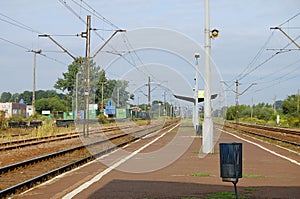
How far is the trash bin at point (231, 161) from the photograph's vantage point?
9289 mm

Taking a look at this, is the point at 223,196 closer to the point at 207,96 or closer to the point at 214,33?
the point at 207,96

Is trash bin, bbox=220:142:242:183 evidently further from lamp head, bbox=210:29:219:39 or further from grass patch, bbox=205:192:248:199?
lamp head, bbox=210:29:219:39

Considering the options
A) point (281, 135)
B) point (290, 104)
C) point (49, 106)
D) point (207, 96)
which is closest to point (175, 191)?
point (207, 96)

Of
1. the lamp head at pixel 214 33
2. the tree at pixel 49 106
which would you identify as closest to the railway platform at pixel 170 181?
the lamp head at pixel 214 33

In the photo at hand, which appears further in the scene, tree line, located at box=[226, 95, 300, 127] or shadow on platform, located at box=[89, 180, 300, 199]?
tree line, located at box=[226, 95, 300, 127]

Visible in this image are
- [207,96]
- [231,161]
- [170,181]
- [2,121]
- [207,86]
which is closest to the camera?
[231,161]

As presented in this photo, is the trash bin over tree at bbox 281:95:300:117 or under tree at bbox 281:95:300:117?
under

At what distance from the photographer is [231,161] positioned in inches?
367

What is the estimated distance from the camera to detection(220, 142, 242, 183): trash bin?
9.29 m

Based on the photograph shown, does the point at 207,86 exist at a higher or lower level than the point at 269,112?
lower

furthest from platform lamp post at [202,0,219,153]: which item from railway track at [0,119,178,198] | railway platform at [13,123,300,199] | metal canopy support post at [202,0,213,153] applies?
railway track at [0,119,178,198]

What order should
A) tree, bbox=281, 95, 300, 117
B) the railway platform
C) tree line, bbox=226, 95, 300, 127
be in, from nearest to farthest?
the railway platform < tree line, bbox=226, 95, 300, 127 < tree, bbox=281, 95, 300, 117

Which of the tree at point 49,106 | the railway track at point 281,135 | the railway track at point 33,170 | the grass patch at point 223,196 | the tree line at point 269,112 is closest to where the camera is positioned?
the grass patch at point 223,196

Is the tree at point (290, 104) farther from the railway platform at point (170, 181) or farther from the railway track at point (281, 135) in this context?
the railway platform at point (170, 181)
